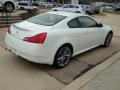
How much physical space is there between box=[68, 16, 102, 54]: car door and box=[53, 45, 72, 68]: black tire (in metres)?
0.32

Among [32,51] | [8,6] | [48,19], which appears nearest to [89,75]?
[32,51]

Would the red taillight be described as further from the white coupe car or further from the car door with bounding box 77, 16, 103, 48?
the car door with bounding box 77, 16, 103, 48

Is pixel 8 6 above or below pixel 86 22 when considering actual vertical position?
above

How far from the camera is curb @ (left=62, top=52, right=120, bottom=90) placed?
3.97 m

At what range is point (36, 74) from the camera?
4.43 m

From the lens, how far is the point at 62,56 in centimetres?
482

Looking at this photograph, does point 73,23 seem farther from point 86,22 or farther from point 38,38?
point 38,38

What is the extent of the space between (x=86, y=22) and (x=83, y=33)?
577mm

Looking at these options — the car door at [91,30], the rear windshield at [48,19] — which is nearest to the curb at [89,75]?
the car door at [91,30]

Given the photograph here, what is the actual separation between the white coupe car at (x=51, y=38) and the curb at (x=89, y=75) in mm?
717

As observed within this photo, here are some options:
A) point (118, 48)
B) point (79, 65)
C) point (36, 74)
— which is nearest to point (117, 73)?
point (79, 65)

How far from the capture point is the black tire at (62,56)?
15.2 feet

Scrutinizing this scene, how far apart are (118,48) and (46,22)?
3652 millimetres

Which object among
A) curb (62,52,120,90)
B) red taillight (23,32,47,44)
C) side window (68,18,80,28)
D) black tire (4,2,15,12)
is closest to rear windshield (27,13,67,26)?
side window (68,18,80,28)
